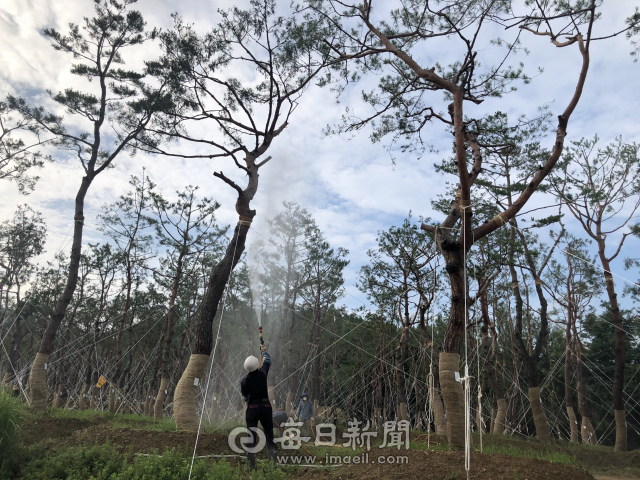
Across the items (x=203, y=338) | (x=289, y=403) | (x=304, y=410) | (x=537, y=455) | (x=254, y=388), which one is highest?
(x=203, y=338)

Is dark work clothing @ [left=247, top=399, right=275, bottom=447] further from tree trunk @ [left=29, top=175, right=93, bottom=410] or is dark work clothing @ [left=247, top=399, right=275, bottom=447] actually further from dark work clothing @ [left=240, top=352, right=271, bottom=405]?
tree trunk @ [left=29, top=175, right=93, bottom=410]

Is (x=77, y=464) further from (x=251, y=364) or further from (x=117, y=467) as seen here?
(x=251, y=364)

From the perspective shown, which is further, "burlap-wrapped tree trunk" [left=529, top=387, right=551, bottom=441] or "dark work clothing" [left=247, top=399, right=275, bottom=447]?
"burlap-wrapped tree trunk" [left=529, top=387, right=551, bottom=441]

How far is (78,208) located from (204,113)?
169 inches

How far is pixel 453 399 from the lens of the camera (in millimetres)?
5664

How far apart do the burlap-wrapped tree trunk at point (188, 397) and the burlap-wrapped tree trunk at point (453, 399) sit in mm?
4031

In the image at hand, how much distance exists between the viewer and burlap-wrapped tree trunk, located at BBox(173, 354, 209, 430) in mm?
6773

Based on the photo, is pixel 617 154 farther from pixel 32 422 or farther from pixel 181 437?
pixel 32 422

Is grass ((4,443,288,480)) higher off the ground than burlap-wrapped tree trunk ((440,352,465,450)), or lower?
lower

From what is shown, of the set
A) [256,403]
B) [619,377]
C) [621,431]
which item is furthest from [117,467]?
[619,377]

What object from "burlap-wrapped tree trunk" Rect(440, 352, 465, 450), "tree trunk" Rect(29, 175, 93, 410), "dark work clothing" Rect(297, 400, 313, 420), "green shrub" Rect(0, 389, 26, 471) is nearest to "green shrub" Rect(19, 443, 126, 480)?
"green shrub" Rect(0, 389, 26, 471)

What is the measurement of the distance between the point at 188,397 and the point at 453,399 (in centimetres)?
428

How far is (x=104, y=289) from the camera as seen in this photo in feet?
68.8

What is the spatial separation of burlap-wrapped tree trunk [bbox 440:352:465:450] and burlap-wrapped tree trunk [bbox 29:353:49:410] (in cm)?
854
